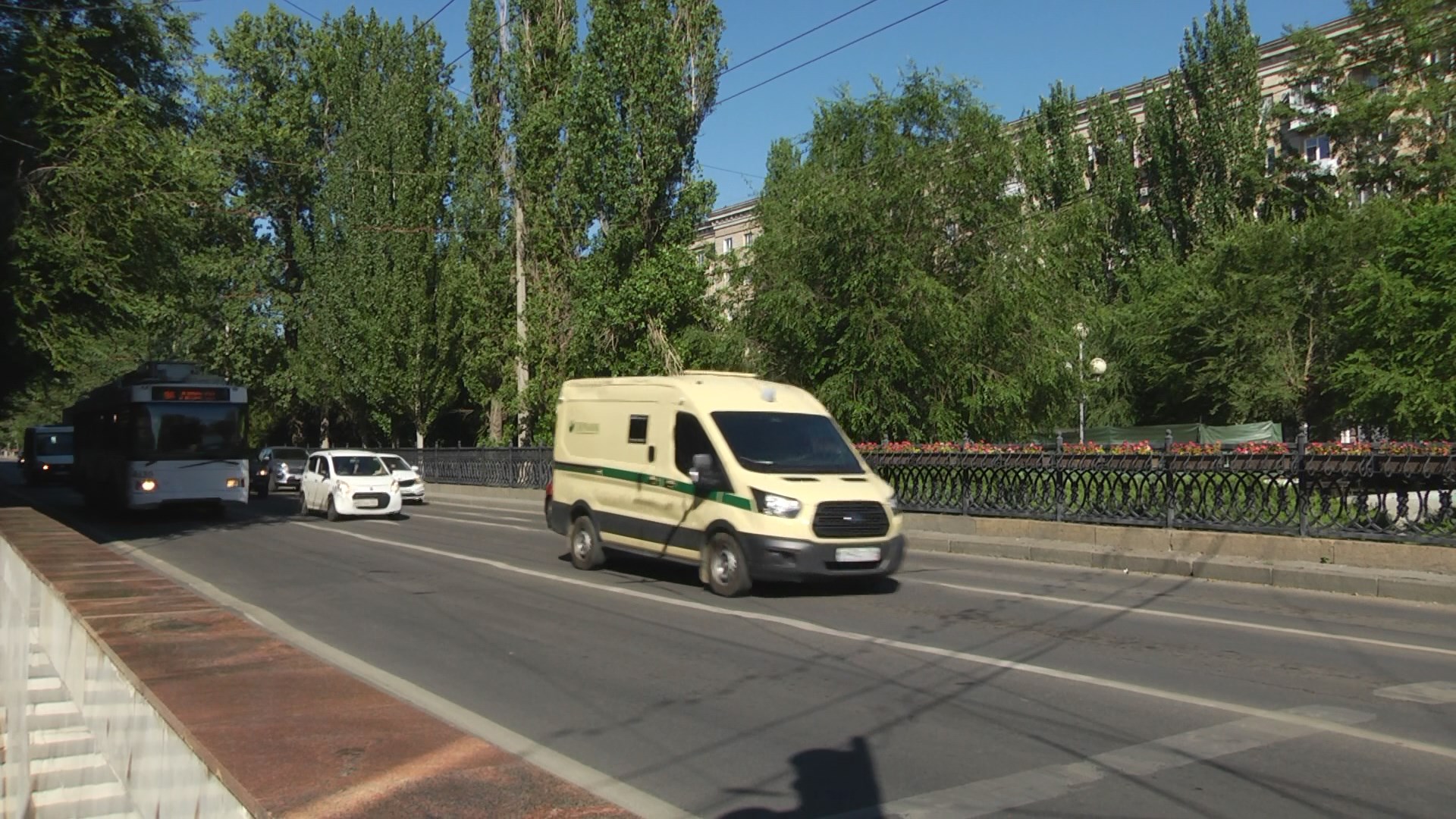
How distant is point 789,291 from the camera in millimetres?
24984

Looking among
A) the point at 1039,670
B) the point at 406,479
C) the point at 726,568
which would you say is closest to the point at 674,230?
the point at 406,479

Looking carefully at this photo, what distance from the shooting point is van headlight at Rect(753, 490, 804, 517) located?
11.7 m

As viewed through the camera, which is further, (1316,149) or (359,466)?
(1316,149)

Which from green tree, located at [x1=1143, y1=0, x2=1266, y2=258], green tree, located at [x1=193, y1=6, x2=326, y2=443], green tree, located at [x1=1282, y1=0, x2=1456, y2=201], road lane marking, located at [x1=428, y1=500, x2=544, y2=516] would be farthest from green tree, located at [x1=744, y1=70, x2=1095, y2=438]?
green tree, located at [x1=193, y1=6, x2=326, y2=443]

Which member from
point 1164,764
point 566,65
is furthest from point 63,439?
point 1164,764

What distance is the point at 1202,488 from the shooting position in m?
15.3

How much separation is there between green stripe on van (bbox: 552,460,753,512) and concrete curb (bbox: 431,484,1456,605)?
5980 mm

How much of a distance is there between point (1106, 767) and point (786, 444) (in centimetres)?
718

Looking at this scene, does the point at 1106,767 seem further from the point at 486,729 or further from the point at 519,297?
the point at 519,297

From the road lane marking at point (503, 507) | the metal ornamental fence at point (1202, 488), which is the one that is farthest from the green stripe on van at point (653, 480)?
the road lane marking at point (503, 507)

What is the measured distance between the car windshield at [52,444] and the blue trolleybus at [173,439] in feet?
86.4

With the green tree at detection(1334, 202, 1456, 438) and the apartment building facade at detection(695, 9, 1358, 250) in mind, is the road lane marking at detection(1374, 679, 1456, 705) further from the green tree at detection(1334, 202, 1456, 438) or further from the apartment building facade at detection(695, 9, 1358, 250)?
the apartment building facade at detection(695, 9, 1358, 250)

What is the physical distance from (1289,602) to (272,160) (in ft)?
165

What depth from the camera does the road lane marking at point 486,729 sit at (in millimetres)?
5289
